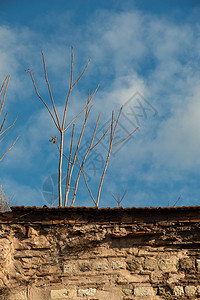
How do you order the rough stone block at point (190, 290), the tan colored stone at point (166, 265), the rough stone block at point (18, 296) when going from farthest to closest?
1. the tan colored stone at point (166, 265)
2. the rough stone block at point (18, 296)
3. the rough stone block at point (190, 290)

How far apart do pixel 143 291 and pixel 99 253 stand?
99 cm

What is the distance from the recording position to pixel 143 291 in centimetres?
607

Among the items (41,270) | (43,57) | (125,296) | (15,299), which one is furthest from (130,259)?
(43,57)

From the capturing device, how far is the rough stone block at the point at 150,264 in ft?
20.5

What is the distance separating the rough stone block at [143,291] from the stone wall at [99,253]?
0.04ft

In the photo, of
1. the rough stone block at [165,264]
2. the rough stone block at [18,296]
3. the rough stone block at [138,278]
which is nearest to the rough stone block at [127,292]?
the rough stone block at [138,278]

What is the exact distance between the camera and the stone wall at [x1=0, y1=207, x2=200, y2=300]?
612cm

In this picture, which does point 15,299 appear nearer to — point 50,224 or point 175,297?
point 50,224

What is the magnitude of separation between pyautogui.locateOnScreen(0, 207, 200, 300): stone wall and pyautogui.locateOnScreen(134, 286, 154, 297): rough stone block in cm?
1

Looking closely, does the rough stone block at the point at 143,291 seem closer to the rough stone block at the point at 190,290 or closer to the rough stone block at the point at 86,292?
the rough stone block at the point at 190,290

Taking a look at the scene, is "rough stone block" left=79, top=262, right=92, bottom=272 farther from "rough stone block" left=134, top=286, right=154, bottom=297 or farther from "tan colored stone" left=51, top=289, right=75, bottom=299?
"rough stone block" left=134, top=286, right=154, bottom=297

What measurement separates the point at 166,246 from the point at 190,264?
499mm

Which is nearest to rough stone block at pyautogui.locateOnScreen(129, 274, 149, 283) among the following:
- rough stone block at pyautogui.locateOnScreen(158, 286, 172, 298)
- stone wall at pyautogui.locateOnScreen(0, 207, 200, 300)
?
stone wall at pyautogui.locateOnScreen(0, 207, 200, 300)

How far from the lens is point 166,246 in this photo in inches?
253
